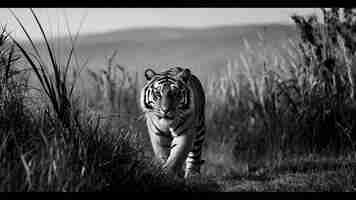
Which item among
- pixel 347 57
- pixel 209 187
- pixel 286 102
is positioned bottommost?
pixel 209 187

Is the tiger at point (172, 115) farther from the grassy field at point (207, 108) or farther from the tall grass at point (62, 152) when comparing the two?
the tall grass at point (62, 152)

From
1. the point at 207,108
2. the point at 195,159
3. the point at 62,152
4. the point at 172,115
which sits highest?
the point at 207,108

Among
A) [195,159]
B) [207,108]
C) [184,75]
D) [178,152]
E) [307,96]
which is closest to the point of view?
[178,152]

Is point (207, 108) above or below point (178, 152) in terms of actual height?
above

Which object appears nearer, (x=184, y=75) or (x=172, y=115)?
(x=172, y=115)

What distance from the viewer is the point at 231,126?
673 cm

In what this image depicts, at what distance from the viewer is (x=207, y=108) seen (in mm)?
7121

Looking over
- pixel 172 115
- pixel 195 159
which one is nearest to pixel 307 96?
pixel 195 159

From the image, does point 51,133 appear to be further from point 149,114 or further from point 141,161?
point 149,114

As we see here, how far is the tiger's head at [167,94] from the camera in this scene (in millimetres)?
4953

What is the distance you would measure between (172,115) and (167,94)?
0.20 metres

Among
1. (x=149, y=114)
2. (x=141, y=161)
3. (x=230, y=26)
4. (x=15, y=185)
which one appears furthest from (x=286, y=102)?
(x=15, y=185)

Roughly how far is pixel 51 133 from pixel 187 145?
1.51 meters

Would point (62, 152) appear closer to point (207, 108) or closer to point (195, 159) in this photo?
point (195, 159)
